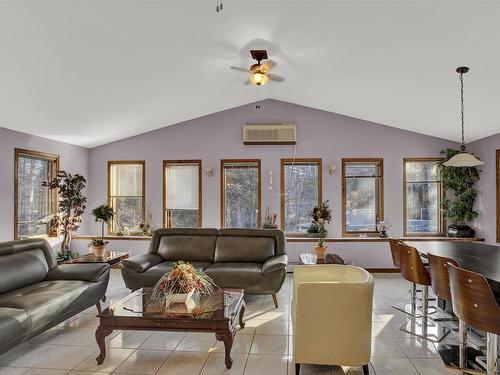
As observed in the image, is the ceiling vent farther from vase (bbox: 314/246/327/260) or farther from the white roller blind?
vase (bbox: 314/246/327/260)

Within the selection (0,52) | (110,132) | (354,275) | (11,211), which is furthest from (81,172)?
(354,275)

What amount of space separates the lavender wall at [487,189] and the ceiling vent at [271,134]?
3.12 m

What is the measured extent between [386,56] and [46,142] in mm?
5271

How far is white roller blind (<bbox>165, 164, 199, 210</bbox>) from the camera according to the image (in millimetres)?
6703

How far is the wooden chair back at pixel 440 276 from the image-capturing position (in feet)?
9.56

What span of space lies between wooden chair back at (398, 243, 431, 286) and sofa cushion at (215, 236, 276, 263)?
180cm

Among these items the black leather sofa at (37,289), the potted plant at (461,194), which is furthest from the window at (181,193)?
the potted plant at (461,194)

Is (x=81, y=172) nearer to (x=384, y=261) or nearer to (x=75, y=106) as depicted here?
(x=75, y=106)

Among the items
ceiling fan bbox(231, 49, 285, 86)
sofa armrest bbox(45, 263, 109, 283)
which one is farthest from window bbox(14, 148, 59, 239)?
ceiling fan bbox(231, 49, 285, 86)

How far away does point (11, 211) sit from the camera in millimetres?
4930

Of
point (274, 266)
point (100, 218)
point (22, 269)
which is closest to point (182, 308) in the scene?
point (274, 266)

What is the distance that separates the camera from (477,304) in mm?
2258

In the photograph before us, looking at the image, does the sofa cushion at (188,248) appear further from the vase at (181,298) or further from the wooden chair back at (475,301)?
the wooden chair back at (475,301)

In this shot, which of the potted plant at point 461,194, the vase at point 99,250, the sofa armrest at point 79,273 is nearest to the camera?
the sofa armrest at point 79,273
